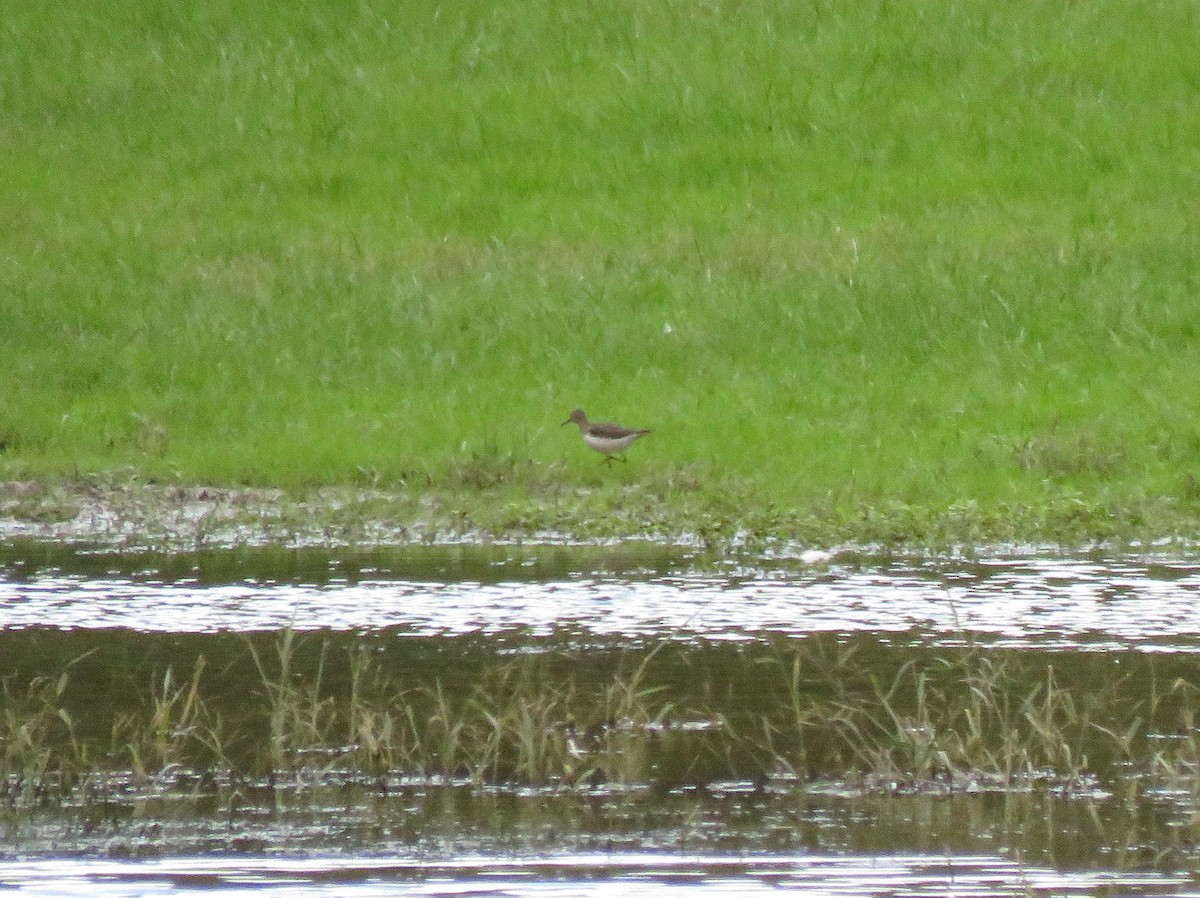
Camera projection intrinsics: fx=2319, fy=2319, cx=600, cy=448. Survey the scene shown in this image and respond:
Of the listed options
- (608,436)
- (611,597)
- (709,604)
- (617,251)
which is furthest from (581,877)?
(617,251)

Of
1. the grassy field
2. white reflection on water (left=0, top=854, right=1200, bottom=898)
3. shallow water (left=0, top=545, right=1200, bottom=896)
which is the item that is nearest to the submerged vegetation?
shallow water (left=0, top=545, right=1200, bottom=896)

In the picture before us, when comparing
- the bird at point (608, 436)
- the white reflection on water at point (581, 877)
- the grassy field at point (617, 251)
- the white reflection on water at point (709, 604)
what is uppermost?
the grassy field at point (617, 251)

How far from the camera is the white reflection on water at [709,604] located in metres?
10.6

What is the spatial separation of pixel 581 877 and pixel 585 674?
2771mm

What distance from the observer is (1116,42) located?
2573 centimetres

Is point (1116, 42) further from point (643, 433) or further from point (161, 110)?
point (643, 433)

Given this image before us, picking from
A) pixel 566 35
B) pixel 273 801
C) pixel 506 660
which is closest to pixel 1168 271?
pixel 566 35

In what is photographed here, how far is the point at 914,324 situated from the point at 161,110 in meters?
9.96

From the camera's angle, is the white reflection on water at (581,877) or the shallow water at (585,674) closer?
the white reflection on water at (581,877)

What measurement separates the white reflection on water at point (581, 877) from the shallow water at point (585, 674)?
0.01 metres

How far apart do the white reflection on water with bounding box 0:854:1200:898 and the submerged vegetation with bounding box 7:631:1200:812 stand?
0.83m

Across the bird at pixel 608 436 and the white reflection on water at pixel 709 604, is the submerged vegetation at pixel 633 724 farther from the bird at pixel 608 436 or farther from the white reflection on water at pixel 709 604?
the bird at pixel 608 436

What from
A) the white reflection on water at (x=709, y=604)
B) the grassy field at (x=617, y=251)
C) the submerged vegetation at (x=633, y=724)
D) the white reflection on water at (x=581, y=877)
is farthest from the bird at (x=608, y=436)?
the white reflection on water at (x=581, y=877)

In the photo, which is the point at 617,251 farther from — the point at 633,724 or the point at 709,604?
the point at 633,724
